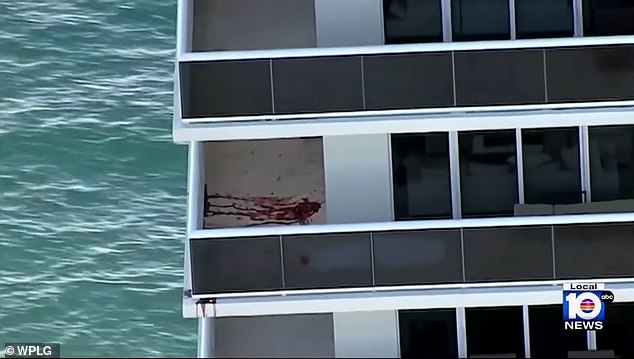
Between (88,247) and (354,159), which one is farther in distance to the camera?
(88,247)

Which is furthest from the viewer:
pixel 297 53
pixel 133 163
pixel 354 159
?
pixel 133 163

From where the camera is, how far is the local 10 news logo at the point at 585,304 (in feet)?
35.1

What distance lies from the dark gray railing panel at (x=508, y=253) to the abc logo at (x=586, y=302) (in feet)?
1.08

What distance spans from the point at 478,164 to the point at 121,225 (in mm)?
14012

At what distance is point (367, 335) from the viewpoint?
36.8ft

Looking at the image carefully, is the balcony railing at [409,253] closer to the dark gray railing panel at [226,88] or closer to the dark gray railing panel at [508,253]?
the dark gray railing panel at [508,253]

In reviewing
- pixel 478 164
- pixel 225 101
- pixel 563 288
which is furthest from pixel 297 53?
pixel 563 288

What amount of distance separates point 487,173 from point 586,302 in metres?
1.26

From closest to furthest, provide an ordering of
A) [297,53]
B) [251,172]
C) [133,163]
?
[297,53] → [251,172] → [133,163]

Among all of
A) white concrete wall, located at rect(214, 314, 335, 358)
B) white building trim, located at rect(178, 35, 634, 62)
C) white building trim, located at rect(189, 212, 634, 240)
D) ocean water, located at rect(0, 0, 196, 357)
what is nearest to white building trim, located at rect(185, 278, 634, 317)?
white building trim, located at rect(189, 212, 634, 240)

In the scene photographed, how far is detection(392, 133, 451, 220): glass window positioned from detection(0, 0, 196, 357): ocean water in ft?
38.9

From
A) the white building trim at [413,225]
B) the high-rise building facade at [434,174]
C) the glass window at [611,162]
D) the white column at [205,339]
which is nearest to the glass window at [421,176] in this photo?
the high-rise building facade at [434,174]

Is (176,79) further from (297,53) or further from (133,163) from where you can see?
(133,163)

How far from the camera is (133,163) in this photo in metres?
25.6
